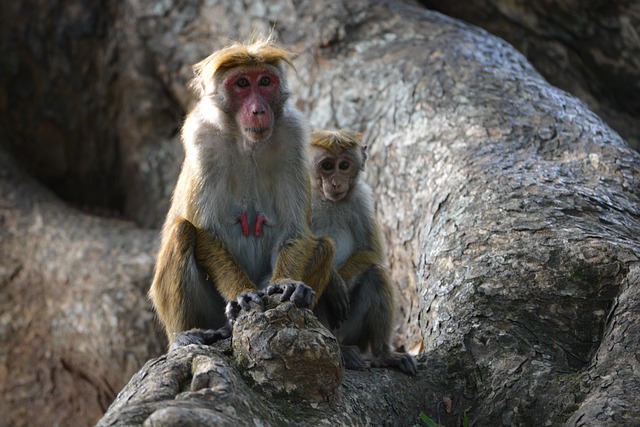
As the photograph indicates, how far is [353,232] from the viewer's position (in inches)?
276

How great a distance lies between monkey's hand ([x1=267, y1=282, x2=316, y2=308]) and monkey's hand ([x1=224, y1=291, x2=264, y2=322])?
0.29 feet

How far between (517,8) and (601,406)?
22.8 feet

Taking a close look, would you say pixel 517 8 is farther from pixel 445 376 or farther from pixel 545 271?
pixel 445 376

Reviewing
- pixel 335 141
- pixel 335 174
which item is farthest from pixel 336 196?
pixel 335 141

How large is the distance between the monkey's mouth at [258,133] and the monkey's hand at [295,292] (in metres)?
1.08

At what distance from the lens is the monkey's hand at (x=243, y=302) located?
5.00m

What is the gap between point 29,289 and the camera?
10203mm

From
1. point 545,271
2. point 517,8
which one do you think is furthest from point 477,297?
point 517,8

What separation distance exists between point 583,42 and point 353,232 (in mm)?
4971

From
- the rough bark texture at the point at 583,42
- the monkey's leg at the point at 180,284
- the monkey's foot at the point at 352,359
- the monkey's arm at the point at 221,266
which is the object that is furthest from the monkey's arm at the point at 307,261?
the rough bark texture at the point at 583,42

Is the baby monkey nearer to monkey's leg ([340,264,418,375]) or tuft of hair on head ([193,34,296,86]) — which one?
monkey's leg ([340,264,418,375])

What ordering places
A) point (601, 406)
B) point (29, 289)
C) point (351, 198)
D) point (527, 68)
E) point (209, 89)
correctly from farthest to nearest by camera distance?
point (29, 289)
point (527, 68)
point (351, 198)
point (209, 89)
point (601, 406)

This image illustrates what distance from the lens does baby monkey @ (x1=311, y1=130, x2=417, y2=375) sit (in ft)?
20.9

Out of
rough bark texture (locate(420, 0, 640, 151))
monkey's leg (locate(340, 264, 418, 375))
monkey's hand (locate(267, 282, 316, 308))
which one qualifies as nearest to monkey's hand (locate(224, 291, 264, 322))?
monkey's hand (locate(267, 282, 316, 308))
